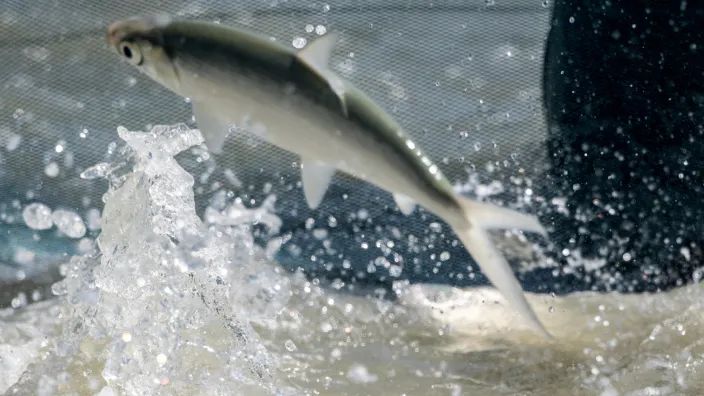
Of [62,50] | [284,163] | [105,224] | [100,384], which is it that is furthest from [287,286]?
[62,50]

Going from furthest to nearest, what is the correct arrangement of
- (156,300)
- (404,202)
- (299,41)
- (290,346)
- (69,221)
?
1. (69,221)
2. (299,41)
3. (290,346)
4. (156,300)
5. (404,202)

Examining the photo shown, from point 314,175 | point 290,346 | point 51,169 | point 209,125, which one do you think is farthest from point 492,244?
point 51,169

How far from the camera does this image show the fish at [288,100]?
3.53 ft

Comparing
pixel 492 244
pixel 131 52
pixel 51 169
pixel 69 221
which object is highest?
pixel 131 52

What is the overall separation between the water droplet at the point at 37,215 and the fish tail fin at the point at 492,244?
5.34 ft

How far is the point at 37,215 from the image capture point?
247 centimetres

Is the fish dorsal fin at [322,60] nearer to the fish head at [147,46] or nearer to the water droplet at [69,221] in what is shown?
the fish head at [147,46]

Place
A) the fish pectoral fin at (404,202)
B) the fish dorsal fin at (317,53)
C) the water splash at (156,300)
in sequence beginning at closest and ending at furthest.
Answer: the fish dorsal fin at (317,53) → the fish pectoral fin at (404,202) → the water splash at (156,300)

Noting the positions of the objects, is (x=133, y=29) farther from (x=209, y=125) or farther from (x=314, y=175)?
(x=314, y=175)

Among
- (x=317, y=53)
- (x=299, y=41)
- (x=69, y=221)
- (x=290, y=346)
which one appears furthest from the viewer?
(x=69, y=221)

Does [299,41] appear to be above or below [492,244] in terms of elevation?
below

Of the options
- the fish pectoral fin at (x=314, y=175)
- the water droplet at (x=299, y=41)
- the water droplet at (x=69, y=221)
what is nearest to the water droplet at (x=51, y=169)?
the water droplet at (x=69, y=221)

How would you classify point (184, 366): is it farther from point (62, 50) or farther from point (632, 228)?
point (632, 228)

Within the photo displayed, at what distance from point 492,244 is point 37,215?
1682 mm
